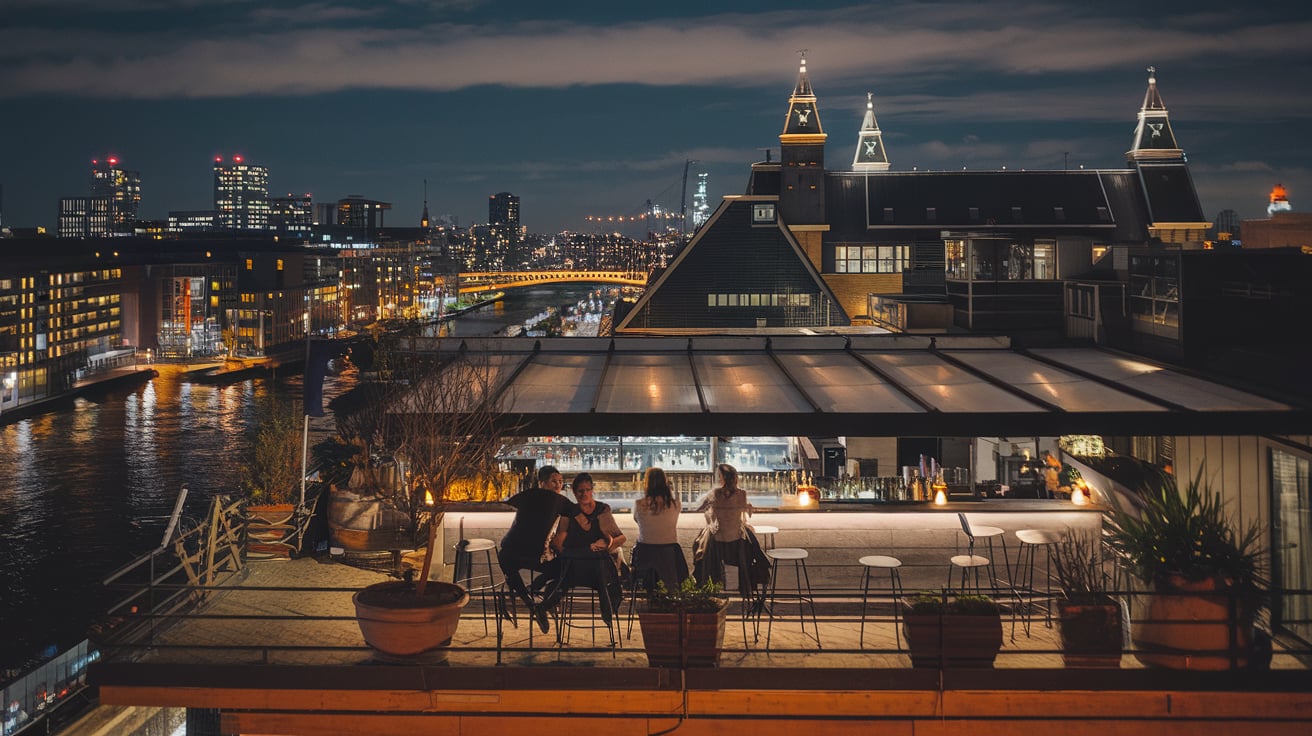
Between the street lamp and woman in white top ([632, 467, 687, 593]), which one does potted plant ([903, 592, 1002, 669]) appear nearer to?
woman in white top ([632, 467, 687, 593])

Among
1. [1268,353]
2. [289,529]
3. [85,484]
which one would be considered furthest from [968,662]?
[85,484]

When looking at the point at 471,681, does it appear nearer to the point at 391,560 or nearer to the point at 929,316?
the point at 391,560

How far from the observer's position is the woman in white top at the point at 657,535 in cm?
958

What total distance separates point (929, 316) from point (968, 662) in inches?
767

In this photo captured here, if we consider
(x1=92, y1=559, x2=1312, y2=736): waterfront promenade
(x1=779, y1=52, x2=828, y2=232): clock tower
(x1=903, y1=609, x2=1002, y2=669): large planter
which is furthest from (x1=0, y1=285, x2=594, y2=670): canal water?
(x1=779, y1=52, x2=828, y2=232): clock tower

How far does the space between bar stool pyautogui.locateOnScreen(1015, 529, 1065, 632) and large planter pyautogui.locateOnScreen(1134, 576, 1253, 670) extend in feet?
4.67

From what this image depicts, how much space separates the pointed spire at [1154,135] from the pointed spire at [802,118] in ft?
79.3

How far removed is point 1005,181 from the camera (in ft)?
257

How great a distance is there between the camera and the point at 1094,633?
8.59 m

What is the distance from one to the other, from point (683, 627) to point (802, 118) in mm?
68693

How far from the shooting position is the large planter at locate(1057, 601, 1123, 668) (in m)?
8.55

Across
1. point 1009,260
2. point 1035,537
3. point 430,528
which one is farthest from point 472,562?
point 1009,260

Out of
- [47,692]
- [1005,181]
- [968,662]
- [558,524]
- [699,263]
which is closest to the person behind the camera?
[968,662]

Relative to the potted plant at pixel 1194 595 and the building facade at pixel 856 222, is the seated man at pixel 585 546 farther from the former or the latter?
the building facade at pixel 856 222
